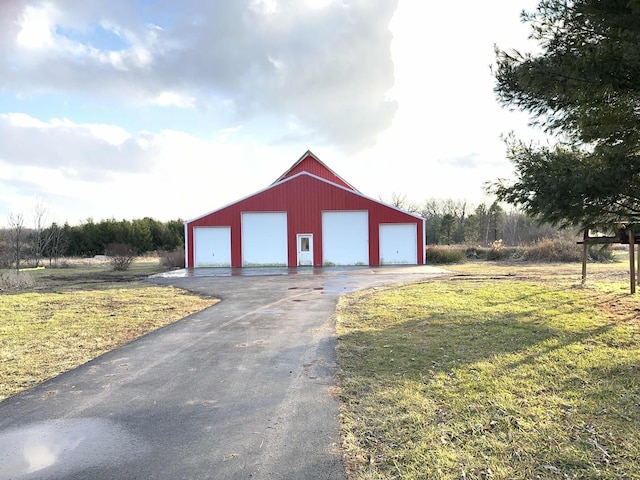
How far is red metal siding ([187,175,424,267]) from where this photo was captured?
27.2 m

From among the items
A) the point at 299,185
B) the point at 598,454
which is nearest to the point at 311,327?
the point at 598,454

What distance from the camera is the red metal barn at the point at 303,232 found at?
27156 mm

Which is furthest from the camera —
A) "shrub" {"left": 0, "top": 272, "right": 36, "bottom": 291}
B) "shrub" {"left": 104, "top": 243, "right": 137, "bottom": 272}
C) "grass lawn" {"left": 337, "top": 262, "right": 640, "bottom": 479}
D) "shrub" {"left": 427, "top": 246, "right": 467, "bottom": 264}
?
"shrub" {"left": 427, "top": 246, "right": 467, "bottom": 264}

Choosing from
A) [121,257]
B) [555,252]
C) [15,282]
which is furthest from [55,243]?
[555,252]

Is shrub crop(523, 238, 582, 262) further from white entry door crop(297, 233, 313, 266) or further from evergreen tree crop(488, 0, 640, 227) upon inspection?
evergreen tree crop(488, 0, 640, 227)

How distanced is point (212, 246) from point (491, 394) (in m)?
24.4

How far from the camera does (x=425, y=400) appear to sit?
14.0ft

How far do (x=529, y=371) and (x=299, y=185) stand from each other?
A: 23.3 metres

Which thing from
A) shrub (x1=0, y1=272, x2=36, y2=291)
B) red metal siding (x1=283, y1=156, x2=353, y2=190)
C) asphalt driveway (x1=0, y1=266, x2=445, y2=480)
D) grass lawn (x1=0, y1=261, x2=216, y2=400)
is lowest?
asphalt driveway (x1=0, y1=266, x2=445, y2=480)

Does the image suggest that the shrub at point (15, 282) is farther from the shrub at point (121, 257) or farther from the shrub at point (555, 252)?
the shrub at point (555, 252)

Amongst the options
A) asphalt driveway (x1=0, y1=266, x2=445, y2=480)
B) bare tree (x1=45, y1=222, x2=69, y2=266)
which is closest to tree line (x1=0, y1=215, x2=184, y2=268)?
bare tree (x1=45, y1=222, x2=69, y2=266)

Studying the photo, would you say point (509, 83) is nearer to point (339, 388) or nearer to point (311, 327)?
point (311, 327)

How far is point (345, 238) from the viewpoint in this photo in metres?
27.3

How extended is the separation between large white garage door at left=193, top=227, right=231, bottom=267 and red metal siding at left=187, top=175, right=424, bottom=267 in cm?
27
